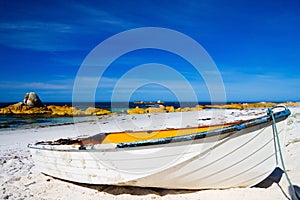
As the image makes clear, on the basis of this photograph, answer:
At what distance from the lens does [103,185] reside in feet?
14.5

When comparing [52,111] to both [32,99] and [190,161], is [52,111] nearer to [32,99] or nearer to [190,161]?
[32,99]

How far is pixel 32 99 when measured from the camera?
1390 inches

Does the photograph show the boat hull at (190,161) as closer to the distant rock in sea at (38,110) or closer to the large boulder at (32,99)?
the distant rock in sea at (38,110)

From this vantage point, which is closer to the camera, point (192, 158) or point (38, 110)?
point (192, 158)

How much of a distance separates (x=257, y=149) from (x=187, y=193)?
1.24 metres

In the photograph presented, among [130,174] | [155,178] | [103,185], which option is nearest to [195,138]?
[155,178]

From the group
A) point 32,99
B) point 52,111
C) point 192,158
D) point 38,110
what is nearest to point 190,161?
point 192,158

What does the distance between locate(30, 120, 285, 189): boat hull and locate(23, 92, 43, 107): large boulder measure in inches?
1341

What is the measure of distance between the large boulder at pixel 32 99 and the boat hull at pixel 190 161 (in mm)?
34062

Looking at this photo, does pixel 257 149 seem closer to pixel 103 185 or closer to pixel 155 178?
pixel 155 178

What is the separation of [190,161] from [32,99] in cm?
3598

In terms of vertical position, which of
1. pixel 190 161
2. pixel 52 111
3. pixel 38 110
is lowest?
pixel 190 161

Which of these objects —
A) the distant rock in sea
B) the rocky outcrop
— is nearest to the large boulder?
the distant rock in sea

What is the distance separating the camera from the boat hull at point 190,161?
11.5 feet
